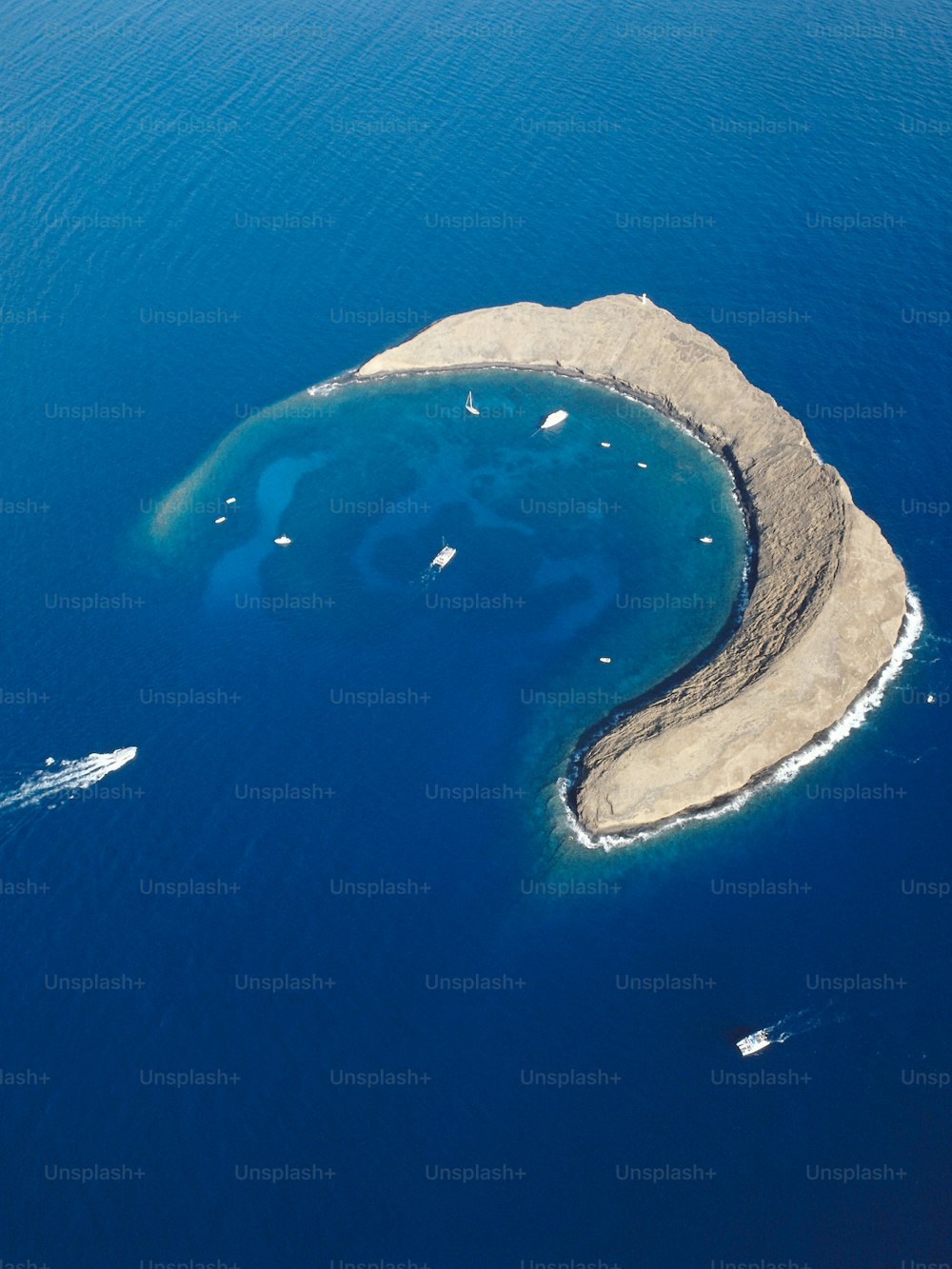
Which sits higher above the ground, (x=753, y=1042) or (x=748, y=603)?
(x=748, y=603)

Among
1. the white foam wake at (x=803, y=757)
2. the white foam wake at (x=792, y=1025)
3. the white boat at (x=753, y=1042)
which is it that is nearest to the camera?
the white boat at (x=753, y=1042)

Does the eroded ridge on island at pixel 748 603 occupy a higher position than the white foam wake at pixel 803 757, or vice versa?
the eroded ridge on island at pixel 748 603

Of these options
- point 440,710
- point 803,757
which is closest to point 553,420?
point 440,710

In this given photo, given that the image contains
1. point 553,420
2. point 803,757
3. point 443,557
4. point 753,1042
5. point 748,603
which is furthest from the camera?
point 553,420

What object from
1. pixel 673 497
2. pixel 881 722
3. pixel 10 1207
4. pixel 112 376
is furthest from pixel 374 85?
pixel 10 1207

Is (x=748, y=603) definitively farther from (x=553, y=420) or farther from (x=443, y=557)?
(x=553, y=420)

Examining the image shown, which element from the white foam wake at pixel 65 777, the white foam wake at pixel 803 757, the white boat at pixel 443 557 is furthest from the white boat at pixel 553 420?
the white foam wake at pixel 65 777

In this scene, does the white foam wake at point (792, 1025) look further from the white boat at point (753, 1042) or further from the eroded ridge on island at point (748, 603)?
the eroded ridge on island at point (748, 603)

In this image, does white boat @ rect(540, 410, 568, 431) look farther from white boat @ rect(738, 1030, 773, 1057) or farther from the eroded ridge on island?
white boat @ rect(738, 1030, 773, 1057)
